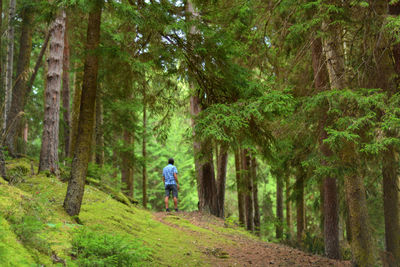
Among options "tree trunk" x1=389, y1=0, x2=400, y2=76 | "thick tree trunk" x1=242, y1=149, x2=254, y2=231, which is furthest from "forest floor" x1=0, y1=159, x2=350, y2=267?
"tree trunk" x1=389, y1=0, x2=400, y2=76

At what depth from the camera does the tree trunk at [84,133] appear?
19.5ft

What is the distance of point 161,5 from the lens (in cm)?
616

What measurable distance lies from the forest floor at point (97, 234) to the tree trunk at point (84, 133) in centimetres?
29

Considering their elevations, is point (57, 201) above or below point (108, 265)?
above

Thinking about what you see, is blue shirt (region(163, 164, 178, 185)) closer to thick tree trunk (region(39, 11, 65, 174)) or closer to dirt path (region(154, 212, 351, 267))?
dirt path (region(154, 212, 351, 267))

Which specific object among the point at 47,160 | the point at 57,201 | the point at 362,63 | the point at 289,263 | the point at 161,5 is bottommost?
the point at 289,263

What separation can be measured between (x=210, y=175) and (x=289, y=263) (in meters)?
5.32

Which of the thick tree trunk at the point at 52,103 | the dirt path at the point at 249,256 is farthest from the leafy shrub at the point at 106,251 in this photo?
the thick tree trunk at the point at 52,103

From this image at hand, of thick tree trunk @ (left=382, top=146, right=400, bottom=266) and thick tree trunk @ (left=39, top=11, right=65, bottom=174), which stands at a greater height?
thick tree trunk @ (left=39, top=11, right=65, bottom=174)

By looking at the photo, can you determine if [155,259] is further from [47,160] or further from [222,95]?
[47,160]

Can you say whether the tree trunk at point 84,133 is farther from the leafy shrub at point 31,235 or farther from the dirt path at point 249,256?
the dirt path at point 249,256

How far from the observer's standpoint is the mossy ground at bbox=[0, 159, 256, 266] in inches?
134

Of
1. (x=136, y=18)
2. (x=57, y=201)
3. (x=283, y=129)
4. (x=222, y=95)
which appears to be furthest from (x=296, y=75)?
(x=57, y=201)

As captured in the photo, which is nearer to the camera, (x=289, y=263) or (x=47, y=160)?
(x=289, y=263)
